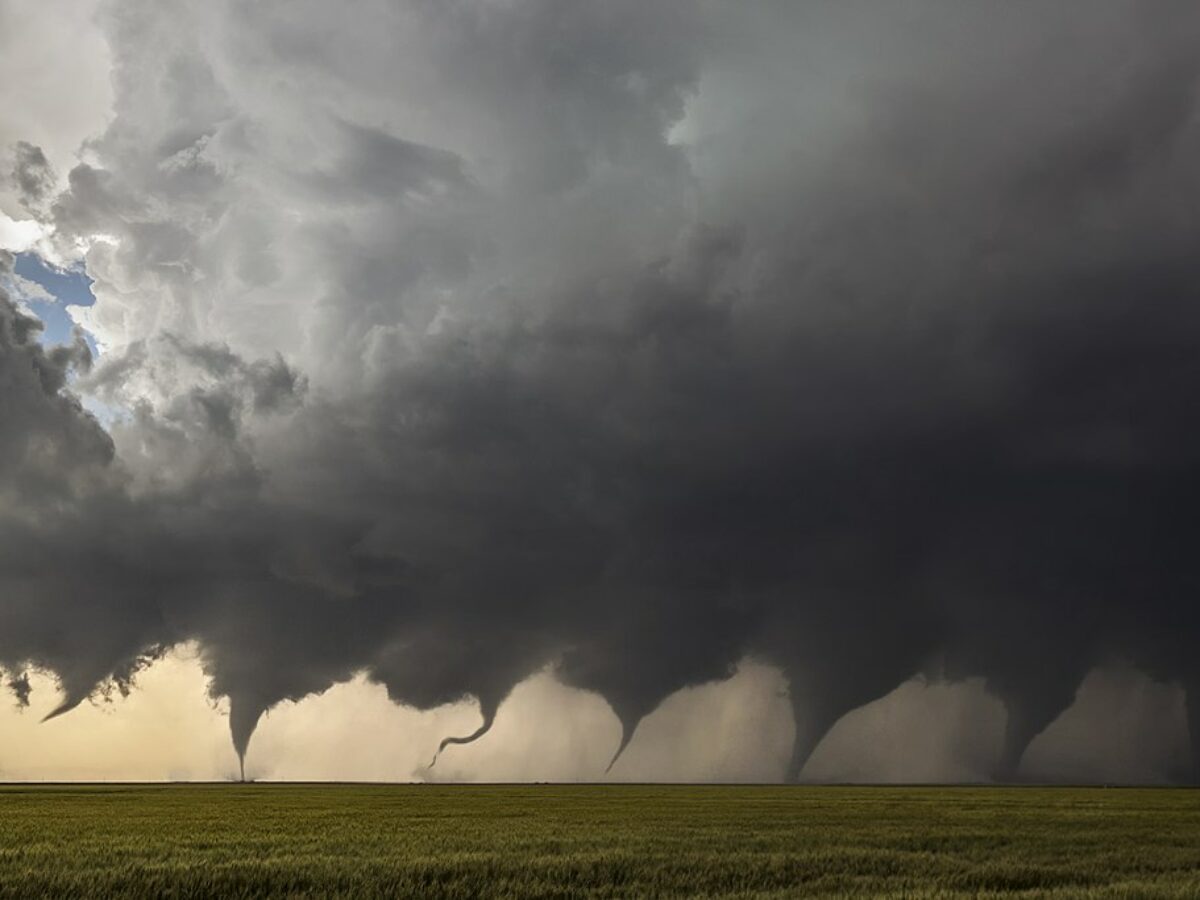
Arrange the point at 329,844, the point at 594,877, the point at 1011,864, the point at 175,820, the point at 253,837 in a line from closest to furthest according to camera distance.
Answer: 1. the point at 594,877
2. the point at 1011,864
3. the point at 329,844
4. the point at 253,837
5. the point at 175,820

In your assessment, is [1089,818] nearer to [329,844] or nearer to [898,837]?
[898,837]

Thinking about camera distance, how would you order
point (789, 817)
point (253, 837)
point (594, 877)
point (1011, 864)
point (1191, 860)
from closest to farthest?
point (594, 877) → point (1011, 864) → point (1191, 860) → point (253, 837) → point (789, 817)

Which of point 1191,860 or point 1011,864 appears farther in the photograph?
point 1191,860

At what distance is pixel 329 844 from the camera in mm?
29516

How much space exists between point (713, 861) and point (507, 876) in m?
6.07

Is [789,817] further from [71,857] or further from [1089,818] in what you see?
[71,857]

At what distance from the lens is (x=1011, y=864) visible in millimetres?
24266

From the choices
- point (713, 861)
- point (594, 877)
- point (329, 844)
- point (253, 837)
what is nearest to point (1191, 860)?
point (713, 861)

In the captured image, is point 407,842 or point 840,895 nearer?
point 840,895

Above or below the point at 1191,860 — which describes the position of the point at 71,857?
above

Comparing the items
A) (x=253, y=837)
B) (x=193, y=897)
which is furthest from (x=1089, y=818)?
(x=193, y=897)

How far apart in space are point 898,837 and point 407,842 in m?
18.5

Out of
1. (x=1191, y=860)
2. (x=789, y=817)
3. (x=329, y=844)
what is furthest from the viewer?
(x=789, y=817)

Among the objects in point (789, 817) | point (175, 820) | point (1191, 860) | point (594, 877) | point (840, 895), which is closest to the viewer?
point (840, 895)
